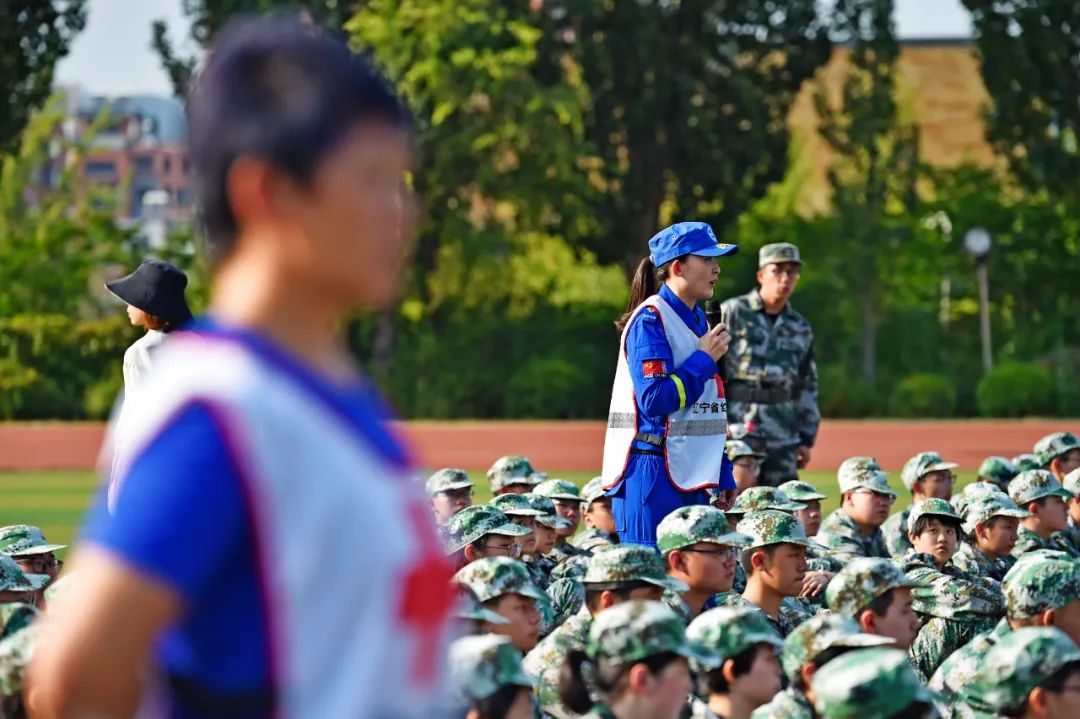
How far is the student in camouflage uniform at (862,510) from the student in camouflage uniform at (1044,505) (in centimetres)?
75

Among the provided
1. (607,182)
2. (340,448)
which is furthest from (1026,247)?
(340,448)

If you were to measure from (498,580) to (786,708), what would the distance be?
1.42 m

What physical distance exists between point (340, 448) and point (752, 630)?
12.8 feet

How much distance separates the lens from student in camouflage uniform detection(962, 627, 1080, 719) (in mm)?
5297

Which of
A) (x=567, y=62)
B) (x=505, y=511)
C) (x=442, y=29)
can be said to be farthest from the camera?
(x=567, y=62)

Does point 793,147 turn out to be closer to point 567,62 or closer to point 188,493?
point 567,62

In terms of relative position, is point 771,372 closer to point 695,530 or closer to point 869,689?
point 695,530

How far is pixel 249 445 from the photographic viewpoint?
183cm

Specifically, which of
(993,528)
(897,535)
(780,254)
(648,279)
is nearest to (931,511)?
(993,528)

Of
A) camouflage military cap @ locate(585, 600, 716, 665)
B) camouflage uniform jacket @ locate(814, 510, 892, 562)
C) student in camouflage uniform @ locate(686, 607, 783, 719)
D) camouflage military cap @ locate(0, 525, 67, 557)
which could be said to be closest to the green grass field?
camouflage uniform jacket @ locate(814, 510, 892, 562)

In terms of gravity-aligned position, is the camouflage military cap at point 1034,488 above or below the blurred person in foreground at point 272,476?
below

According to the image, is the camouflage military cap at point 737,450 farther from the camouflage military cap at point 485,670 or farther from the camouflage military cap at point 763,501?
the camouflage military cap at point 485,670

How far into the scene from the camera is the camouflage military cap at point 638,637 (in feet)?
15.9

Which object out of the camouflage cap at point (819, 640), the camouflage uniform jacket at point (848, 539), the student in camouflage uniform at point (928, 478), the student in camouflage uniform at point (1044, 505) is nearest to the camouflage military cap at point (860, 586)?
the camouflage cap at point (819, 640)
